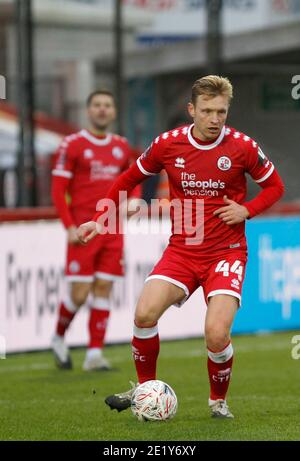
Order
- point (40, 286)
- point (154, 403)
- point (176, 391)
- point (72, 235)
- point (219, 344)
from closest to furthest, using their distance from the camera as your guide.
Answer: point (154, 403) < point (219, 344) < point (176, 391) < point (72, 235) < point (40, 286)

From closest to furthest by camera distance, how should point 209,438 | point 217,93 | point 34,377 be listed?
1. point 209,438
2. point 217,93
3. point 34,377

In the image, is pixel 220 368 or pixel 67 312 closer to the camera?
pixel 220 368

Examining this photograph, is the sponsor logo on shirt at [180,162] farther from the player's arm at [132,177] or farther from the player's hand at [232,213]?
the player's hand at [232,213]

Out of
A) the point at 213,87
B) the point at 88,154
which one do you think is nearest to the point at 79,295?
the point at 88,154

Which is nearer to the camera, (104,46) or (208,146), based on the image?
(208,146)

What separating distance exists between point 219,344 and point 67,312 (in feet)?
12.0

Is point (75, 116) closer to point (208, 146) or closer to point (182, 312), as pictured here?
point (182, 312)

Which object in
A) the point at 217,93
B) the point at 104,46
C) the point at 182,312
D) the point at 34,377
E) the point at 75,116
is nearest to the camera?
the point at 217,93

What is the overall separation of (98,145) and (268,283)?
13.1ft

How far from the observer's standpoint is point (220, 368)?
7449 mm

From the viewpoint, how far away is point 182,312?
44.5 ft

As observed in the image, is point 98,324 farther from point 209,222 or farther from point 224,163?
point 224,163

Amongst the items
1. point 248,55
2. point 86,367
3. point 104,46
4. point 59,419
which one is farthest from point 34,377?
point 104,46

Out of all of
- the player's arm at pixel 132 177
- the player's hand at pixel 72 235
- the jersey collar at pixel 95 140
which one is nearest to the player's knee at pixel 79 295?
the player's hand at pixel 72 235
